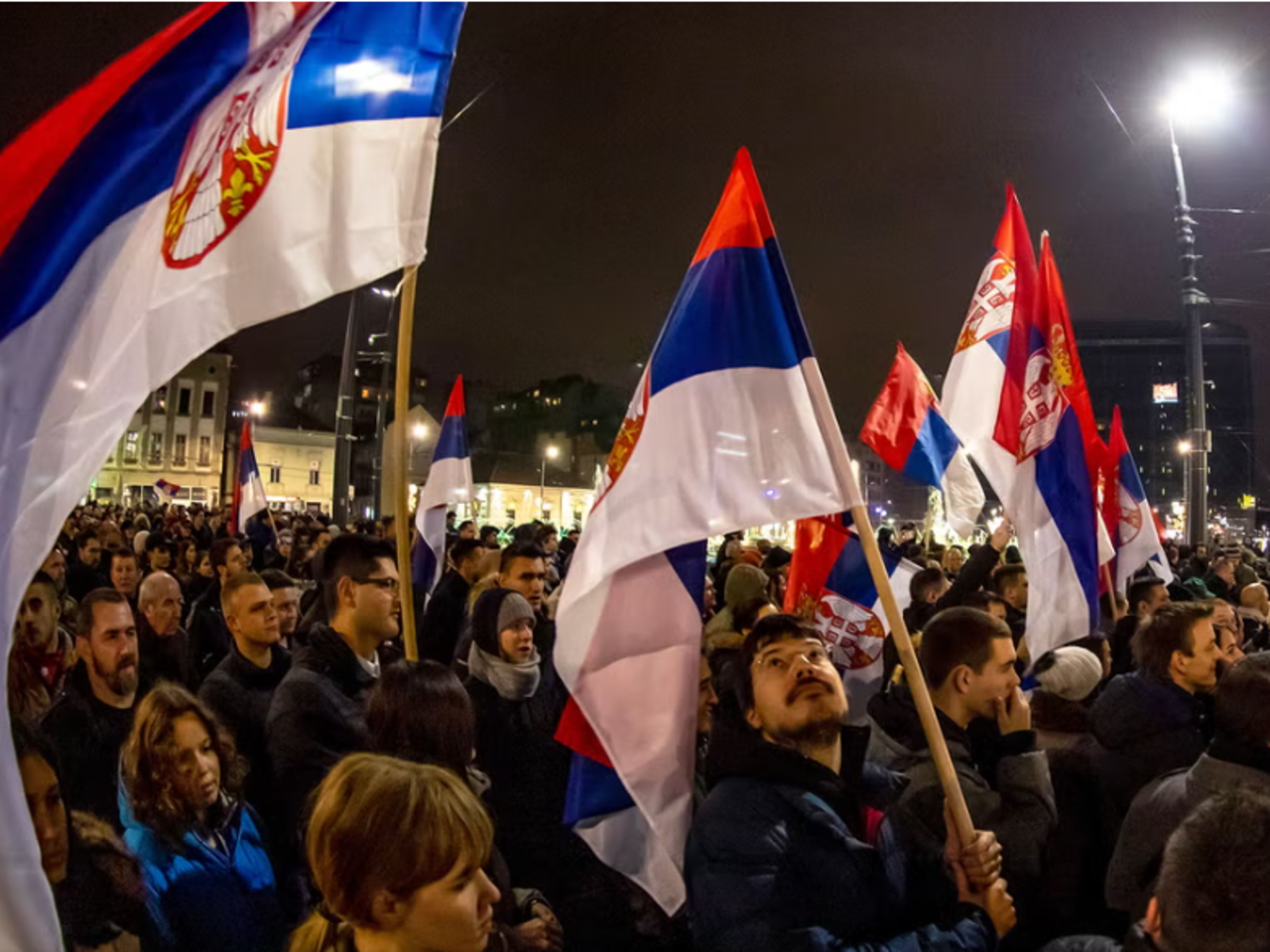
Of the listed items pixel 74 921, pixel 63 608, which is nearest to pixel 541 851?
pixel 74 921

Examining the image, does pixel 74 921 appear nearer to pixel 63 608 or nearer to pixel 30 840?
pixel 30 840

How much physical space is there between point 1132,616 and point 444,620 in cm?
499

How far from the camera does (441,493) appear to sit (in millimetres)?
10102

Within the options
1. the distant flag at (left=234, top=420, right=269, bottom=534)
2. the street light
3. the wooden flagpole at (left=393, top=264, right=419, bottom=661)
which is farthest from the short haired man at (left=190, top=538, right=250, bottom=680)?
the street light

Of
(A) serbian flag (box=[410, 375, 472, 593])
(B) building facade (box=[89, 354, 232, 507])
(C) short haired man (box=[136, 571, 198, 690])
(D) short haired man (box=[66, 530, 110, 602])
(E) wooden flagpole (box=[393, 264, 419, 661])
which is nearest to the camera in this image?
(E) wooden flagpole (box=[393, 264, 419, 661])

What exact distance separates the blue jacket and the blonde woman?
2.60 feet

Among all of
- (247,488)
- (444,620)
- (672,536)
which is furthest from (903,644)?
(247,488)

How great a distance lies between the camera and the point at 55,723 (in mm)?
4117

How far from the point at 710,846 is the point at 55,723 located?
2940mm

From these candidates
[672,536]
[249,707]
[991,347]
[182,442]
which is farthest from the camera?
[182,442]

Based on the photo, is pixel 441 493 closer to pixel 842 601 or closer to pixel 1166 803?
pixel 842 601

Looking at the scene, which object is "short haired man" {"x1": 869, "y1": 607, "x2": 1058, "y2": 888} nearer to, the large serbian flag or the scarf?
the scarf

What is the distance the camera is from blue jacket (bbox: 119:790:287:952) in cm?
283

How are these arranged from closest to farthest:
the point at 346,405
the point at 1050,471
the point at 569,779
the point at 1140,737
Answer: the point at 569,779 → the point at 1140,737 → the point at 1050,471 → the point at 346,405
